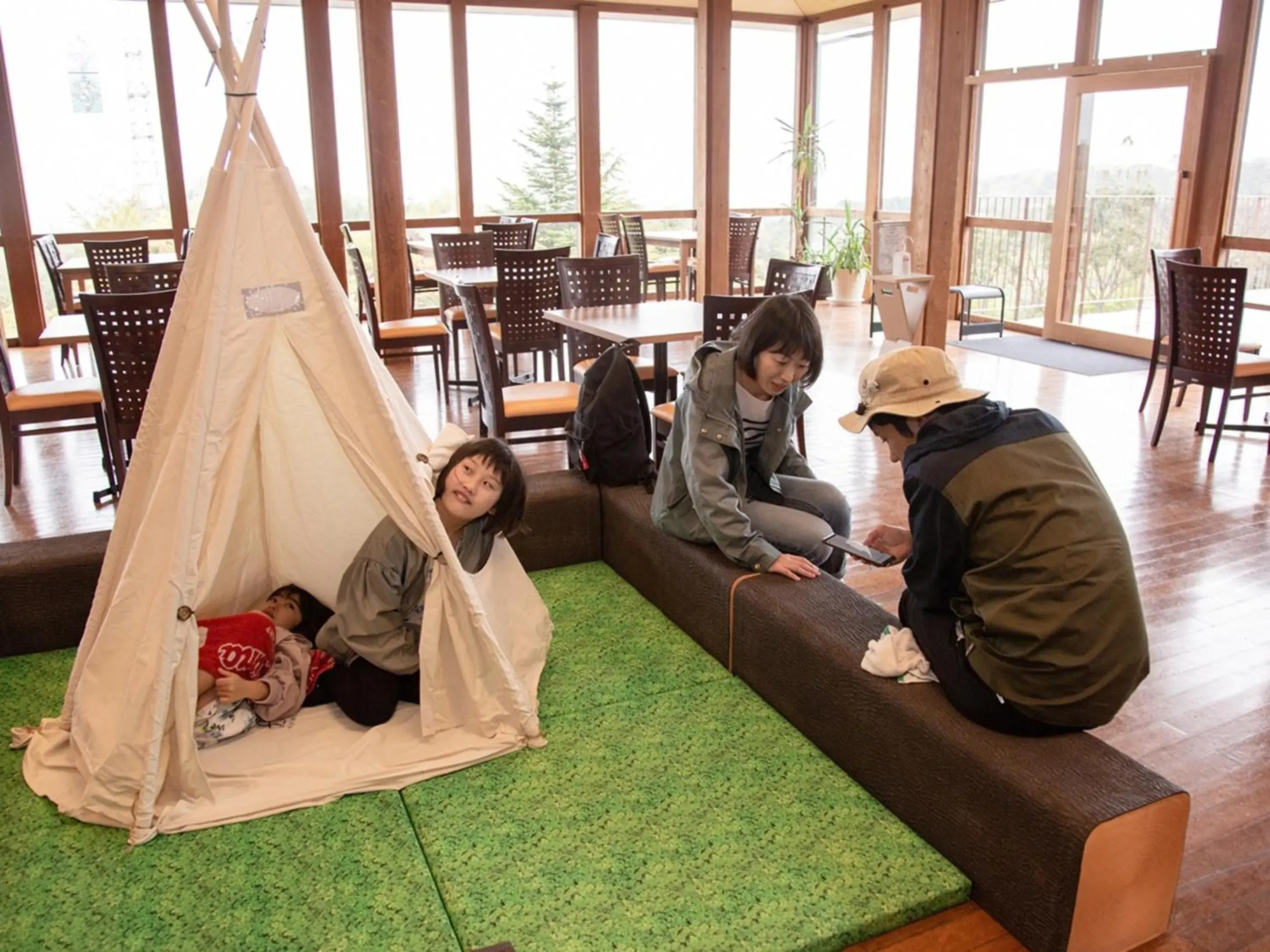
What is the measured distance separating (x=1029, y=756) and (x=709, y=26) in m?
5.47

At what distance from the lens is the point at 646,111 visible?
9.77 metres

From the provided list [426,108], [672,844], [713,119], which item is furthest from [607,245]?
[672,844]

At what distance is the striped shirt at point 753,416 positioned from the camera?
2.89 metres

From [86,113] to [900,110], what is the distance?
7045mm

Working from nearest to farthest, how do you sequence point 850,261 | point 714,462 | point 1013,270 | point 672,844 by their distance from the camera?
point 672,844, point 714,462, point 1013,270, point 850,261

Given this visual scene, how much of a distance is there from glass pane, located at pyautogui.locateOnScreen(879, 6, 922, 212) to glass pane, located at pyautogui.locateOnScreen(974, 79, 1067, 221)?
0.72 meters

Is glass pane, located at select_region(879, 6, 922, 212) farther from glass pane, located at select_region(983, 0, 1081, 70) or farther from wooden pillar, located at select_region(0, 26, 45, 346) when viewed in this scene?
wooden pillar, located at select_region(0, 26, 45, 346)

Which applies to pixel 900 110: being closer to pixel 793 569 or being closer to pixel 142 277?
pixel 142 277

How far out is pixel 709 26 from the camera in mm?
6234

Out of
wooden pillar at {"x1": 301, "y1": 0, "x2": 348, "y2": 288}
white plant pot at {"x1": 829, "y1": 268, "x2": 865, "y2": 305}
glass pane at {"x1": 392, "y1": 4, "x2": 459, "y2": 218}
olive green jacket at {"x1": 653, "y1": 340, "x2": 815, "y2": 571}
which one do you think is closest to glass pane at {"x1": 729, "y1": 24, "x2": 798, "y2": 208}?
white plant pot at {"x1": 829, "y1": 268, "x2": 865, "y2": 305}

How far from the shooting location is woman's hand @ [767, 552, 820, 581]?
2627mm

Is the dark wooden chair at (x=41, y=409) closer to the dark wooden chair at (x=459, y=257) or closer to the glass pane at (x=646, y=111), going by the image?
the dark wooden chair at (x=459, y=257)

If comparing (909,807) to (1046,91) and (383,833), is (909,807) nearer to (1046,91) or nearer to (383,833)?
(383,833)

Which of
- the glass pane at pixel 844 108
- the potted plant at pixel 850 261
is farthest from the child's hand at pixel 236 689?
the glass pane at pixel 844 108
